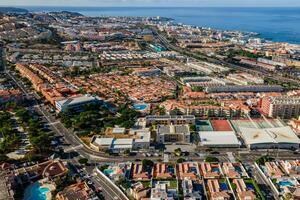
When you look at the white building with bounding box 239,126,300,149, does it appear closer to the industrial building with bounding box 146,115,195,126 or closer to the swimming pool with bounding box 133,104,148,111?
the industrial building with bounding box 146,115,195,126

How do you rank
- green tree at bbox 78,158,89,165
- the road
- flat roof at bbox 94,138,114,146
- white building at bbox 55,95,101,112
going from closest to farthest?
green tree at bbox 78,158,89,165, flat roof at bbox 94,138,114,146, white building at bbox 55,95,101,112, the road

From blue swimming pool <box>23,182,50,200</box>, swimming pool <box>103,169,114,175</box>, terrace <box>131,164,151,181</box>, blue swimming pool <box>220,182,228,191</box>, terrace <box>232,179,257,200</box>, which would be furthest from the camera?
swimming pool <box>103,169,114,175</box>

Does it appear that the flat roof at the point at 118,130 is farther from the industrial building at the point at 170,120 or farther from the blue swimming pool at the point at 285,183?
the blue swimming pool at the point at 285,183

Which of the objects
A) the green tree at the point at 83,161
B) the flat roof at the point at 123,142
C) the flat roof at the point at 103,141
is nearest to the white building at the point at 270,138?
the flat roof at the point at 123,142

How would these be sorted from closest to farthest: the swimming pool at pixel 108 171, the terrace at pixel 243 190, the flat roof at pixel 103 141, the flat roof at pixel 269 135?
the terrace at pixel 243 190, the swimming pool at pixel 108 171, the flat roof at pixel 103 141, the flat roof at pixel 269 135

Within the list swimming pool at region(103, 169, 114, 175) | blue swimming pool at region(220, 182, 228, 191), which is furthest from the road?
swimming pool at region(103, 169, 114, 175)

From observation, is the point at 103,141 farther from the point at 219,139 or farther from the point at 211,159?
the point at 219,139

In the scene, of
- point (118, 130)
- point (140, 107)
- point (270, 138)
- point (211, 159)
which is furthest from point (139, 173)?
point (140, 107)
